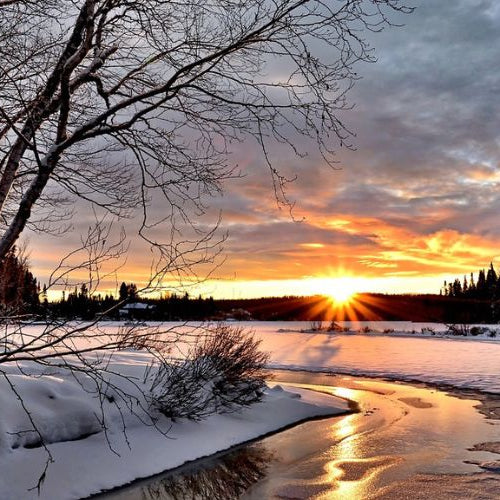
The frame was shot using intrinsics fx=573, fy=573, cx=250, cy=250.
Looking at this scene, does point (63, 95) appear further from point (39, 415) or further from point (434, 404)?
point (434, 404)

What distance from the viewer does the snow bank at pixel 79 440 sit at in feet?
24.5

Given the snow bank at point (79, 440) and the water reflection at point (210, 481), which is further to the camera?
the water reflection at point (210, 481)

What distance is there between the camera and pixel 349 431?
11734 millimetres

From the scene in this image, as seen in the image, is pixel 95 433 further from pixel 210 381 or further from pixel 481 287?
pixel 481 287

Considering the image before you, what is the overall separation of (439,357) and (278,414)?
15296mm

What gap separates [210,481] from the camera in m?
8.45

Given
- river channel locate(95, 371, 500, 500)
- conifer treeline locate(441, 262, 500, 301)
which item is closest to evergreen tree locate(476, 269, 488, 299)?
conifer treeline locate(441, 262, 500, 301)

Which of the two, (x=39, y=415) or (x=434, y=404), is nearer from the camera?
(x=39, y=415)

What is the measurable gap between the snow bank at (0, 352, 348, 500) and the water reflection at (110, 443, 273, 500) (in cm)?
32

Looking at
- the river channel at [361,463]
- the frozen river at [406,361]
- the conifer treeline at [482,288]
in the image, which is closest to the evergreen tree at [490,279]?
the conifer treeline at [482,288]

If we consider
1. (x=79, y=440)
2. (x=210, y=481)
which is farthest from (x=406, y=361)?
(x=79, y=440)

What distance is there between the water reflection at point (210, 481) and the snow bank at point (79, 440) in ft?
1.04

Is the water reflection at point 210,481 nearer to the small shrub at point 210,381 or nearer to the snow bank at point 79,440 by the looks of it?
the snow bank at point 79,440

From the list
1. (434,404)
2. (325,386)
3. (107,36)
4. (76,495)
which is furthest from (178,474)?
(325,386)
